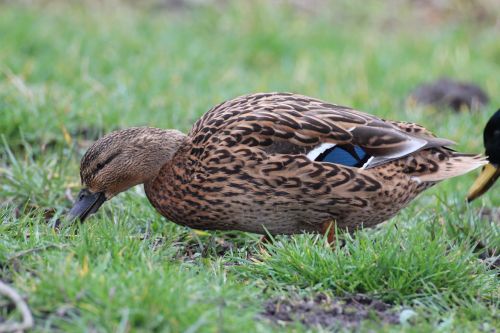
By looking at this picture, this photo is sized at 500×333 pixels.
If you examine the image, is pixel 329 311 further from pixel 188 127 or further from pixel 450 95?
pixel 450 95

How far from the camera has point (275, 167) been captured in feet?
15.5

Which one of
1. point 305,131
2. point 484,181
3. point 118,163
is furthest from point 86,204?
point 484,181

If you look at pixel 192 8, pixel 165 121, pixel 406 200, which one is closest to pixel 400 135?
pixel 406 200

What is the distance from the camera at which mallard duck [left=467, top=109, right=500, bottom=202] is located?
5852mm

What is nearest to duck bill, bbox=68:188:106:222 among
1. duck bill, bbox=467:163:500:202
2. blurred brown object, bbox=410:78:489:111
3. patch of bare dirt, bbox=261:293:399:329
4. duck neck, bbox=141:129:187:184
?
duck neck, bbox=141:129:187:184

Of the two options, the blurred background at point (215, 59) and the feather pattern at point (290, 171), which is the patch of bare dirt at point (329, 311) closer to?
the feather pattern at point (290, 171)

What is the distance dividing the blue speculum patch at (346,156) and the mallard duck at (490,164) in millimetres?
1243

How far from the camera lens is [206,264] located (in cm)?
450

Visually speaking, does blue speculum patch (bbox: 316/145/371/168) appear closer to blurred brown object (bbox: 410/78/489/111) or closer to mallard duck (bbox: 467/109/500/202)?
mallard duck (bbox: 467/109/500/202)

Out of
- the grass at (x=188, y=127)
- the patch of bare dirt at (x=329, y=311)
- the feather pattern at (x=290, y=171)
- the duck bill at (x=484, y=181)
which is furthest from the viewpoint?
the duck bill at (x=484, y=181)

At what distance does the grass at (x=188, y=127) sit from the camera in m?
3.75

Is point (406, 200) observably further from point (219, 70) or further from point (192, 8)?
point (192, 8)

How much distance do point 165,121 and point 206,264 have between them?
274cm

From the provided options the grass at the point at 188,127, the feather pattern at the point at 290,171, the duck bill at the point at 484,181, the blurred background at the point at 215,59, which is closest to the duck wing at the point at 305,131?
the feather pattern at the point at 290,171
